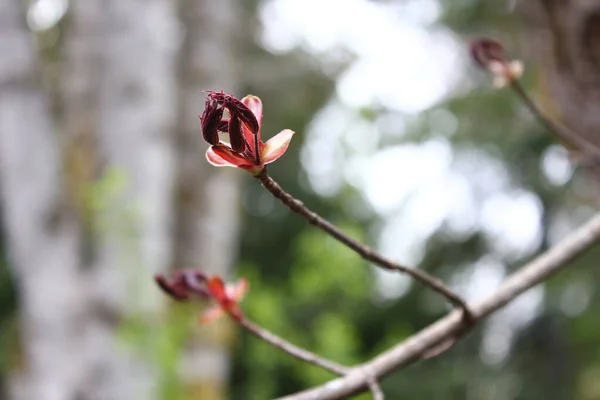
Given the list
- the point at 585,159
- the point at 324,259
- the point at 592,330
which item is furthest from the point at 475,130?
the point at 585,159

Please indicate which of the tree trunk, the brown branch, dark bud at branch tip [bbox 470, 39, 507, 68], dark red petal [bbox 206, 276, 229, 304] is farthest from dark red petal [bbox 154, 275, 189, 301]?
the tree trunk

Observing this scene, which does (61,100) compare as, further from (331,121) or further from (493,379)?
(493,379)

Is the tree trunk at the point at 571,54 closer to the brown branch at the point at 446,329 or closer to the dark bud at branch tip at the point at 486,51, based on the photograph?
the dark bud at branch tip at the point at 486,51

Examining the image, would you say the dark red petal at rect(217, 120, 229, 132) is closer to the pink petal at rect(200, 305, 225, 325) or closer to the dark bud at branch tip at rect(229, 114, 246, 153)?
the dark bud at branch tip at rect(229, 114, 246, 153)

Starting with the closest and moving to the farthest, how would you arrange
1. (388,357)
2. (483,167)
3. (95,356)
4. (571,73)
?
1. (388,357)
2. (571,73)
3. (95,356)
4. (483,167)

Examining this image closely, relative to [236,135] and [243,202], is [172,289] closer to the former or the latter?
[236,135]

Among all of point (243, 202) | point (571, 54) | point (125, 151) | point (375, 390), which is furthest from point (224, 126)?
point (243, 202)
